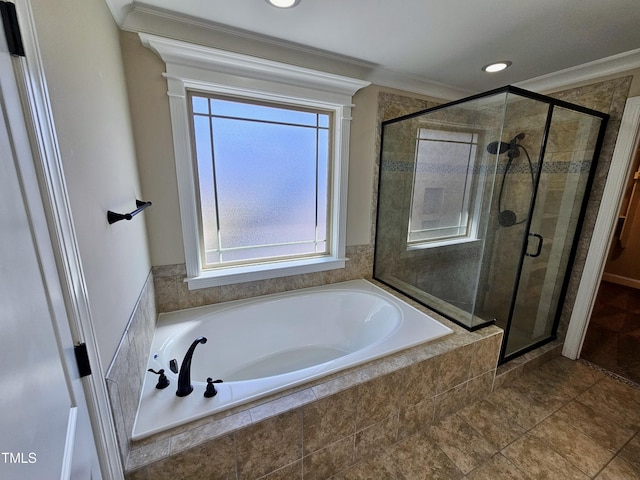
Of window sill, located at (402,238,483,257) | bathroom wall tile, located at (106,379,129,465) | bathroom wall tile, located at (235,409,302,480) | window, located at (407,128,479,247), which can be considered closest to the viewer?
bathroom wall tile, located at (106,379,129,465)

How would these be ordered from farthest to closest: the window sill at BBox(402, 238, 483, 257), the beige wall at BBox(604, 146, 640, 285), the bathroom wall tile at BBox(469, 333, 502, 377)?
the beige wall at BBox(604, 146, 640, 285)
the window sill at BBox(402, 238, 483, 257)
the bathroom wall tile at BBox(469, 333, 502, 377)

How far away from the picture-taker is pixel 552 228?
220 centimetres

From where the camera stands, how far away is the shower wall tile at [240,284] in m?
1.87

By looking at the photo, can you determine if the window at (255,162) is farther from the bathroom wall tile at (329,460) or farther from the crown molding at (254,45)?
the bathroom wall tile at (329,460)

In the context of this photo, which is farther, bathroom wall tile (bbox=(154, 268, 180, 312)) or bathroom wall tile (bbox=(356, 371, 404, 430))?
bathroom wall tile (bbox=(154, 268, 180, 312))

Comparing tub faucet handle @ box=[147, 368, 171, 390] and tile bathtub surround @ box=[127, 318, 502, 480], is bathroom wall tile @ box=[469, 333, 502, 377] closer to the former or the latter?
tile bathtub surround @ box=[127, 318, 502, 480]

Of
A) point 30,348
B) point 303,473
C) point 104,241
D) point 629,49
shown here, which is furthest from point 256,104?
point 629,49

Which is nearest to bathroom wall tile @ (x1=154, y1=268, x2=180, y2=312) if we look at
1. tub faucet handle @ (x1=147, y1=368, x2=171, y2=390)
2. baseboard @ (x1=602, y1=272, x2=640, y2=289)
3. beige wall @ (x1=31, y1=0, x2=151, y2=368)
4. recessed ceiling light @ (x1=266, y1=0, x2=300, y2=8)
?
beige wall @ (x1=31, y1=0, x2=151, y2=368)

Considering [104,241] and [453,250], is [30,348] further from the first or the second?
[453,250]

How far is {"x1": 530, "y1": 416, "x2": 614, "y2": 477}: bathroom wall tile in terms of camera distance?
1.42 metres

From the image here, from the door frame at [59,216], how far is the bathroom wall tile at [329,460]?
82 centimetres

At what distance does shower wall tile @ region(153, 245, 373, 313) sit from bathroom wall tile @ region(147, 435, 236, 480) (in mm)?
1086

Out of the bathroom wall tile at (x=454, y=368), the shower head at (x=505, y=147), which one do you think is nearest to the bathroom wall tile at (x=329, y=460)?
the bathroom wall tile at (x=454, y=368)

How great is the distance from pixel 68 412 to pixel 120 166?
1.03 metres
